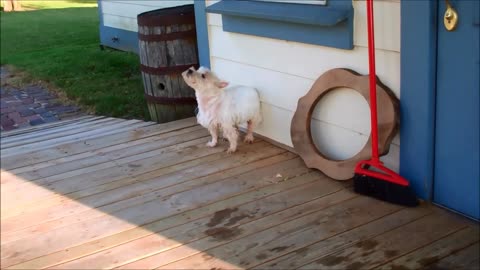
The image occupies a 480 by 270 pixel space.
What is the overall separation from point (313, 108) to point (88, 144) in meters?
1.73

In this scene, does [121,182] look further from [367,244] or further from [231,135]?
[367,244]

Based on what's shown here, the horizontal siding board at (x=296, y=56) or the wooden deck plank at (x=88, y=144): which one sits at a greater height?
the horizontal siding board at (x=296, y=56)

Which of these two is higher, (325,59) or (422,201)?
(325,59)

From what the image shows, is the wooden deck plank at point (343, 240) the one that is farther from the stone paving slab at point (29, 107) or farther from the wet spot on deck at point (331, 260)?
the stone paving slab at point (29, 107)

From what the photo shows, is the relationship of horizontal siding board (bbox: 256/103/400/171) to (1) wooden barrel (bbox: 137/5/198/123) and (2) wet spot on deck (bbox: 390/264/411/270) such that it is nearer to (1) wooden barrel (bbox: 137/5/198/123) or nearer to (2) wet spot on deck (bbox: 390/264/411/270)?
(2) wet spot on deck (bbox: 390/264/411/270)

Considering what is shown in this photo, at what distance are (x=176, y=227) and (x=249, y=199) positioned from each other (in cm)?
45

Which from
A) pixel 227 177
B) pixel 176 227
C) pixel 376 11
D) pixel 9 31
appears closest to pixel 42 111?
pixel 227 177

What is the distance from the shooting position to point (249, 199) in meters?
3.20

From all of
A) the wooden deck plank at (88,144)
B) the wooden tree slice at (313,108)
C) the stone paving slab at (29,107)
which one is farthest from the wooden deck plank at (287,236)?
the stone paving slab at (29,107)

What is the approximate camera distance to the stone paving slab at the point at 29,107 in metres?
6.19

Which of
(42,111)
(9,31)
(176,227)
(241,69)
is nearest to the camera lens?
(176,227)

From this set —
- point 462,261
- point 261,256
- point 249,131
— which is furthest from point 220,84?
point 462,261

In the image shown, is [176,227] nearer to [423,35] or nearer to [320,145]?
[320,145]

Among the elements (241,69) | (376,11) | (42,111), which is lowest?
(42,111)
